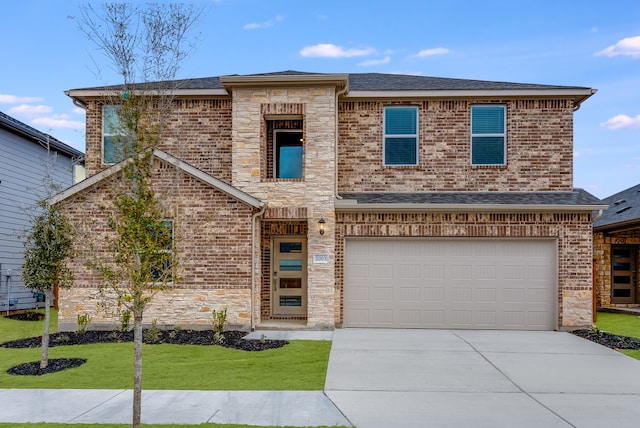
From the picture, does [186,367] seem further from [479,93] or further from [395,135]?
[479,93]

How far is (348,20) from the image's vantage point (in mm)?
18984

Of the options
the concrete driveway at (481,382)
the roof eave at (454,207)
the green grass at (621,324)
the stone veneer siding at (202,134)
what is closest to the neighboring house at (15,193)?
the stone veneer siding at (202,134)

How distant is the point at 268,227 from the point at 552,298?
7411 mm

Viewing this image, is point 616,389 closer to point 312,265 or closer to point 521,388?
point 521,388

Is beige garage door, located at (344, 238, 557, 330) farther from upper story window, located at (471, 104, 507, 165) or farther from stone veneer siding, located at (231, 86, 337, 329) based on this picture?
upper story window, located at (471, 104, 507, 165)

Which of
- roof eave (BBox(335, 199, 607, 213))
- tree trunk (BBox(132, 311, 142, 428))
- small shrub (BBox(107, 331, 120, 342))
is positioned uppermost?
roof eave (BBox(335, 199, 607, 213))

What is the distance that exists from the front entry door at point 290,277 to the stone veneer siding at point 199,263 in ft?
5.30

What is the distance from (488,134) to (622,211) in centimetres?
853

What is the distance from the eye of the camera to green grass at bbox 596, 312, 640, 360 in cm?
1247

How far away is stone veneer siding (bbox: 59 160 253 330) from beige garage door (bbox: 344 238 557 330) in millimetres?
2728

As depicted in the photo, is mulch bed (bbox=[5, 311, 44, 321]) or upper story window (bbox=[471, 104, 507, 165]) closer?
upper story window (bbox=[471, 104, 507, 165])

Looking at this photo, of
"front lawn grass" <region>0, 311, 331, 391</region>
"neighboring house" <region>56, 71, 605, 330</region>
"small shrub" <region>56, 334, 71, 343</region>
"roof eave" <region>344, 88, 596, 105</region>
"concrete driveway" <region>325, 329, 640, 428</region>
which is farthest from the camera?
"roof eave" <region>344, 88, 596, 105</region>

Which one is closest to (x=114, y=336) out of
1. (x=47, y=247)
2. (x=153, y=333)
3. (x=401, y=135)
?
(x=153, y=333)

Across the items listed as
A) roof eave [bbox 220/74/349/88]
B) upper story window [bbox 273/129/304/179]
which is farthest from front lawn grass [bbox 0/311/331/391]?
roof eave [bbox 220/74/349/88]
